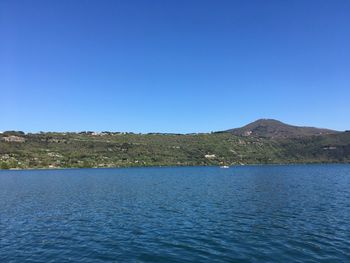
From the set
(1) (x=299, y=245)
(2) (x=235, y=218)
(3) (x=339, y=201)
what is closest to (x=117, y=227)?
(2) (x=235, y=218)

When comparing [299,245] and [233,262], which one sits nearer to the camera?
[233,262]

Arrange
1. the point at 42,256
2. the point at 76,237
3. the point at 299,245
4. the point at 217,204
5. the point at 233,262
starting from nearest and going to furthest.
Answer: the point at 233,262
the point at 42,256
the point at 299,245
the point at 76,237
the point at 217,204

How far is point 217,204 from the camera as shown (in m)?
Result: 86.2

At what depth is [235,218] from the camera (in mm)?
66562

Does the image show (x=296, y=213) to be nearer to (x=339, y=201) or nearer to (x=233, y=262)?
(x=339, y=201)

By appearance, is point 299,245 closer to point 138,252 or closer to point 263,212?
point 138,252

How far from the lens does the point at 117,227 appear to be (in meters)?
59.3

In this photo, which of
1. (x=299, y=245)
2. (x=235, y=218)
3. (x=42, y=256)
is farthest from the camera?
(x=235, y=218)

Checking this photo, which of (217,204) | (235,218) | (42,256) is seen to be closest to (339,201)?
(217,204)

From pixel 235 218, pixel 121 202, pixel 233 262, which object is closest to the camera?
pixel 233 262

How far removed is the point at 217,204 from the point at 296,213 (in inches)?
807

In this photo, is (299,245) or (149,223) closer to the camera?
(299,245)

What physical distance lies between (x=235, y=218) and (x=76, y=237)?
29.6m

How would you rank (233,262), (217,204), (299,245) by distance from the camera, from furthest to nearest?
1. (217,204)
2. (299,245)
3. (233,262)
